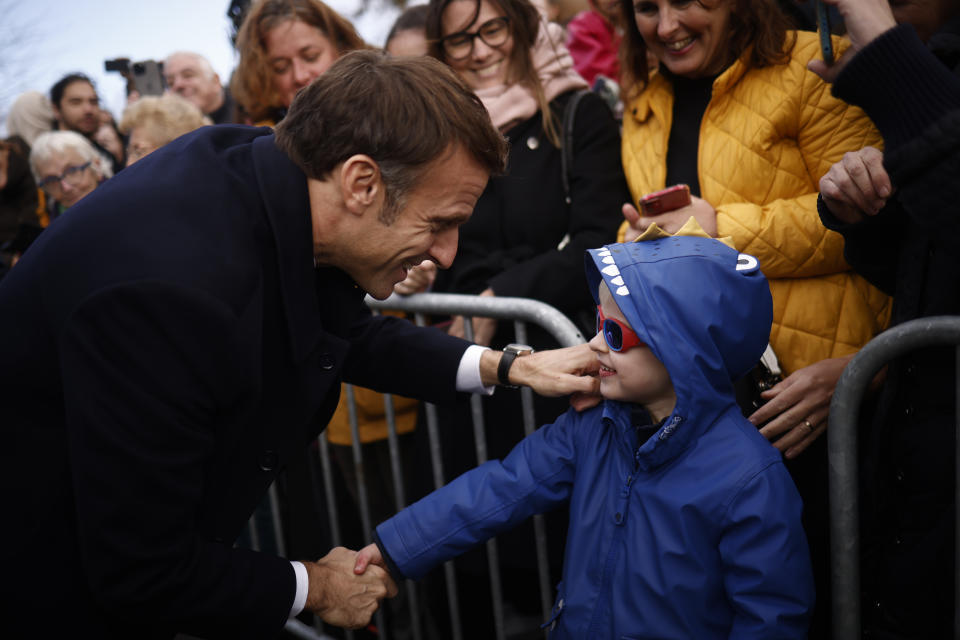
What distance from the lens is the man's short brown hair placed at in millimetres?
1795

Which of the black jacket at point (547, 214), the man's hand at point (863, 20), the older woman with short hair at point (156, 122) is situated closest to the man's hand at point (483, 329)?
the black jacket at point (547, 214)

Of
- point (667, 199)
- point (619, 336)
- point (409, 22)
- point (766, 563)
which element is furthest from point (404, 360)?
point (409, 22)

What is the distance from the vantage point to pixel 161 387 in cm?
157

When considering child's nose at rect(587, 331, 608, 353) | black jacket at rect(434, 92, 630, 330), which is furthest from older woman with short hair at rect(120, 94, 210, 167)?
child's nose at rect(587, 331, 608, 353)

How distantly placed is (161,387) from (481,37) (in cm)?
204

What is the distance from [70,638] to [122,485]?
19.9 inches

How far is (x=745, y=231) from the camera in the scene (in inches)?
88.0

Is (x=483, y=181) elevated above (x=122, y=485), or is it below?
above

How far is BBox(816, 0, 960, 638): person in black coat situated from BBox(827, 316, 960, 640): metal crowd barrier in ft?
0.34

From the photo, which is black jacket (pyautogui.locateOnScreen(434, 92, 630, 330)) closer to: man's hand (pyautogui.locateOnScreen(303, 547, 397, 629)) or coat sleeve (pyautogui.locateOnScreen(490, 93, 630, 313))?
coat sleeve (pyautogui.locateOnScreen(490, 93, 630, 313))

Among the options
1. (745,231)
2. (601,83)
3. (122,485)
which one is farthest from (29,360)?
(601,83)

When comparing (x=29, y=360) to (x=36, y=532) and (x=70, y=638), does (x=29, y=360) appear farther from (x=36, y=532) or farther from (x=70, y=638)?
(x=70, y=638)

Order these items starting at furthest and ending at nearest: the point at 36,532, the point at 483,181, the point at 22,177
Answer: the point at 22,177 → the point at 483,181 → the point at 36,532

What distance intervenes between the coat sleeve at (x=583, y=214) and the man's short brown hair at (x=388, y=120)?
84cm
